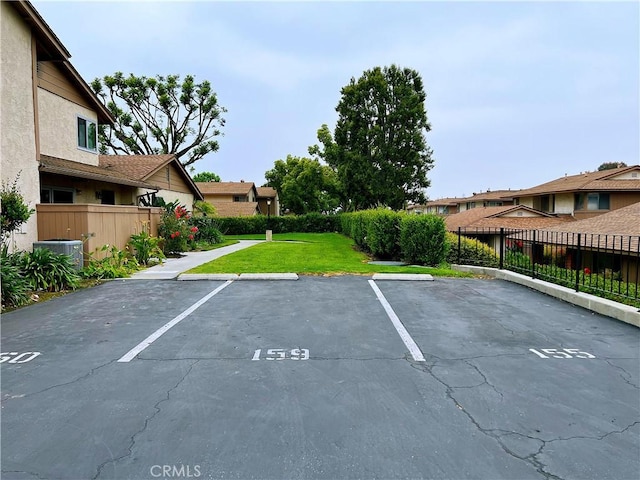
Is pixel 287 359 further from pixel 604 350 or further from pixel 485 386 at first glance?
pixel 604 350

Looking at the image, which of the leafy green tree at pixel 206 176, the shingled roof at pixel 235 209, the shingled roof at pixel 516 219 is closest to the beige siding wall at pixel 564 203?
the shingled roof at pixel 516 219

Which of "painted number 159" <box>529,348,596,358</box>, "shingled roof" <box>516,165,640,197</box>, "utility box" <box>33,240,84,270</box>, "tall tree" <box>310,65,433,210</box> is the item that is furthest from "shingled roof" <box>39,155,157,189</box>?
"shingled roof" <box>516,165,640,197</box>

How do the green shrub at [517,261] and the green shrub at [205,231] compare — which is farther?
the green shrub at [205,231]

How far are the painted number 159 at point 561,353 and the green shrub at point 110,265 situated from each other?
32.9ft

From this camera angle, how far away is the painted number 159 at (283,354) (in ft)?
15.0

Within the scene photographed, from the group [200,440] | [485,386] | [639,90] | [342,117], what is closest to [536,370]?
[485,386]

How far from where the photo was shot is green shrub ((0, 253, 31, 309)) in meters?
7.18

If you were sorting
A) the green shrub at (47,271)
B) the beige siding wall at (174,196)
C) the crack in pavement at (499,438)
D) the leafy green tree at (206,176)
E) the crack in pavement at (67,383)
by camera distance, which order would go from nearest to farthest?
the crack in pavement at (499,438), the crack in pavement at (67,383), the green shrub at (47,271), the beige siding wall at (174,196), the leafy green tree at (206,176)

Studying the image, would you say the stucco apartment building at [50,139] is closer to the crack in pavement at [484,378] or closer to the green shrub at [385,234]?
the green shrub at [385,234]

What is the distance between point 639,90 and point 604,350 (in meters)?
13.3

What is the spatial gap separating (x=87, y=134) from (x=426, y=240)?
13506mm

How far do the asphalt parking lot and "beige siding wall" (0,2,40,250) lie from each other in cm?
475

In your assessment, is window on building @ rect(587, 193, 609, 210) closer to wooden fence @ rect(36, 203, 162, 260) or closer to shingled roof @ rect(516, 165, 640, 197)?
shingled roof @ rect(516, 165, 640, 197)

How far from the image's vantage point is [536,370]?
4223mm
